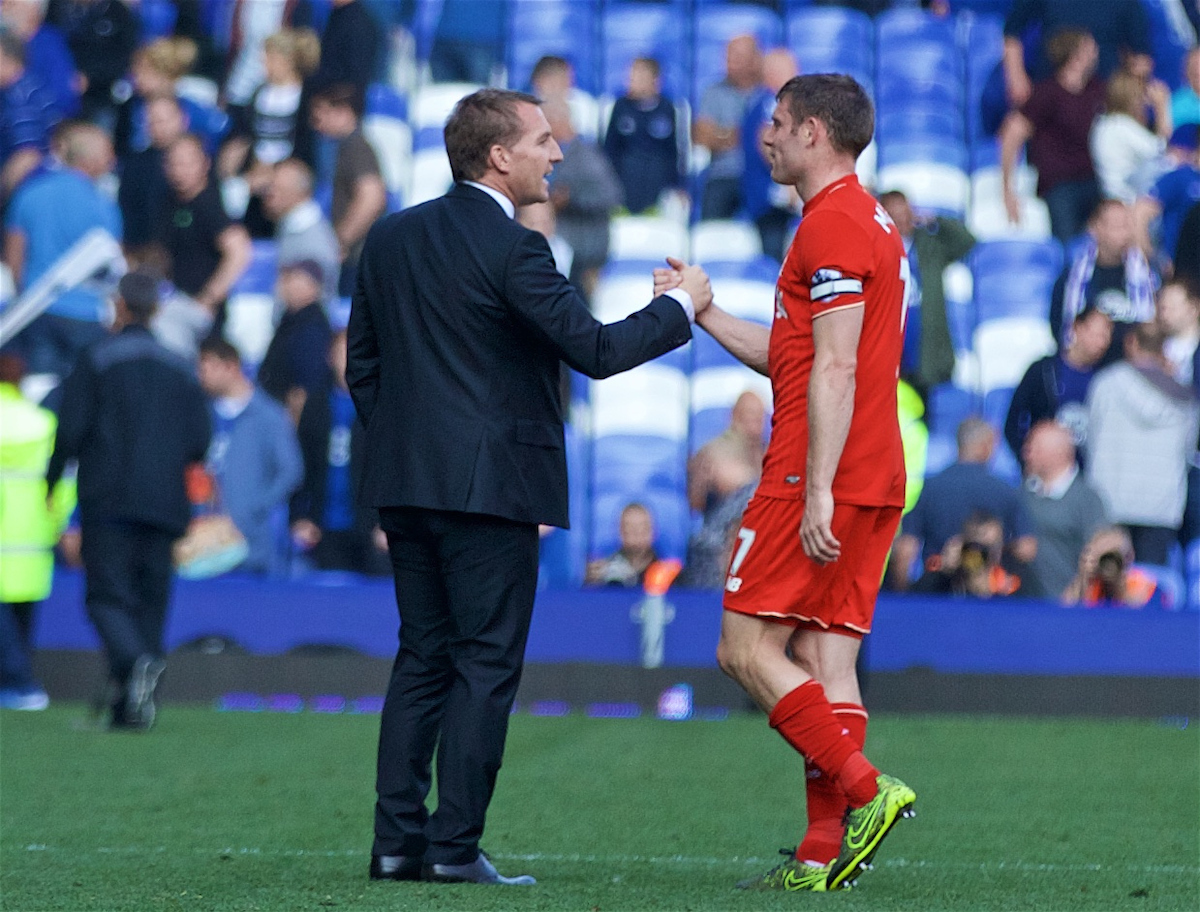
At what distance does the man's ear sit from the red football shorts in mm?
976

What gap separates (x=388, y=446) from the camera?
189 inches

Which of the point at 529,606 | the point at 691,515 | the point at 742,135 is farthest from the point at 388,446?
the point at 742,135

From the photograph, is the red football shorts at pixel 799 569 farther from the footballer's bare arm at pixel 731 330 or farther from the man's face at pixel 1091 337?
the man's face at pixel 1091 337

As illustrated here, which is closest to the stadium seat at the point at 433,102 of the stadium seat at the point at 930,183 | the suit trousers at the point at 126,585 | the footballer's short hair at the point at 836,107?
the stadium seat at the point at 930,183

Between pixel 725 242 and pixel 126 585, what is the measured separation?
21.4 feet

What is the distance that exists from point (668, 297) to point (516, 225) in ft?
1.37

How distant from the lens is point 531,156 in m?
4.82

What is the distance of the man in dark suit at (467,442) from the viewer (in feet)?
15.3

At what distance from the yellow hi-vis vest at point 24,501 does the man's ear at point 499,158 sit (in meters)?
6.00

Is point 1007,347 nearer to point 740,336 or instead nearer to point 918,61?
point 918,61

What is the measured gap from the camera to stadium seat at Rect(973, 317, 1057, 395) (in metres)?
14.1

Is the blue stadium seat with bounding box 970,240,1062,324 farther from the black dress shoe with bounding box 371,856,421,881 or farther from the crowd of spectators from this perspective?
the black dress shoe with bounding box 371,856,421,881

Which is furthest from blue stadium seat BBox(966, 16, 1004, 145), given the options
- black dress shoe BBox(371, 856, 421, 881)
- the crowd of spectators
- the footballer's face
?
black dress shoe BBox(371, 856, 421, 881)

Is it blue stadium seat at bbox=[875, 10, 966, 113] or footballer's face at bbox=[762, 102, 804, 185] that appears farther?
blue stadium seat at bbox=[875, 10, 966, 113]
